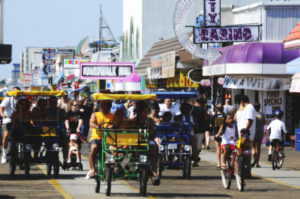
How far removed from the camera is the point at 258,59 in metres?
31.7

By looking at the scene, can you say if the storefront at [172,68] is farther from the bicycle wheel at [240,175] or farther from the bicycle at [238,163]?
the bicycle wheel at [240,175]

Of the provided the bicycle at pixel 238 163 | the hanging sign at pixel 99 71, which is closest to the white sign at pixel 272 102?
the hanging sign at pixel 99 71

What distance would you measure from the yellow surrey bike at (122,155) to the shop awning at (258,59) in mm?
17368

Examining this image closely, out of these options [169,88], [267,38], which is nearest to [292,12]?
[267,38]

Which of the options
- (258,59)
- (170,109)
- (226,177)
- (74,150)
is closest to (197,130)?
(170,109)

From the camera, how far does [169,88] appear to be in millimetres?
49688

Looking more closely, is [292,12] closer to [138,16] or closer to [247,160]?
[247,160]

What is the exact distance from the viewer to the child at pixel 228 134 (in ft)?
54.6

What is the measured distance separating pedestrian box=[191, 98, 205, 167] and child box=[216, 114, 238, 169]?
2.45m

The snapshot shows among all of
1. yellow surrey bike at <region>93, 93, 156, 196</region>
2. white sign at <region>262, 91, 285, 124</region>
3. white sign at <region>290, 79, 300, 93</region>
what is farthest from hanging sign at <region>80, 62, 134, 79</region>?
yellow surrey bike at <region>93, 93, 156, 196</region>

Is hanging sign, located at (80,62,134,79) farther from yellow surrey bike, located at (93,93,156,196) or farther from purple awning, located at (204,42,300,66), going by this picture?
yellow surrey bike, located at (93,93,156,196)

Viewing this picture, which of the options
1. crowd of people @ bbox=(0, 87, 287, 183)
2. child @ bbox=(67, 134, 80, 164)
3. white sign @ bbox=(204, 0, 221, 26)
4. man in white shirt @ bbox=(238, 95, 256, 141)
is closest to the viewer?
crowd of people @ bbox=(0, 87, 287, 183)

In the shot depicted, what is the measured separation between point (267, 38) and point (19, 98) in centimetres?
1677

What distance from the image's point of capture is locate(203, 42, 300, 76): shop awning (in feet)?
104
